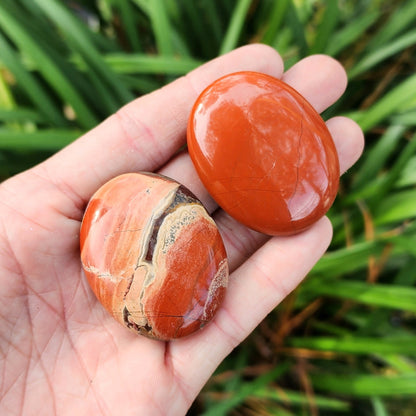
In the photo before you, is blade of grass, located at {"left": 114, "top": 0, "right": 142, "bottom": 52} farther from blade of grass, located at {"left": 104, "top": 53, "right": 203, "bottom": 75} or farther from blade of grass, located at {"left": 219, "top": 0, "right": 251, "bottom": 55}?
blade of grass, located at {"left": 219, "top": 0, "right": 251, "bottom": 55}

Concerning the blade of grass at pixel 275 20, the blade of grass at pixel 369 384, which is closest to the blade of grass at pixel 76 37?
the blade of grass at pixel 275 20

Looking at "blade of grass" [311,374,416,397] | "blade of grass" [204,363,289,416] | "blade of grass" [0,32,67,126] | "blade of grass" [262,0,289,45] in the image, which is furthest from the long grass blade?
"blade of grass" [311,374,416,397]

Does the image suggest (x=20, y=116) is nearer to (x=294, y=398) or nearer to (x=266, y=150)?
(x=266, y=150)

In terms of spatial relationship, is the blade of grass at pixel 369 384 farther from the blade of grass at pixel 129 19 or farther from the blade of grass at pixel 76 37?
the blade of grass at pixel 129 19

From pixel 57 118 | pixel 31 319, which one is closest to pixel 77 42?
pixel 57 118

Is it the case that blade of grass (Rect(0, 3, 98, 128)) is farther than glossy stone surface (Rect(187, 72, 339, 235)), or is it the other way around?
blade of grass (Rect(0, 3, 98, 128))

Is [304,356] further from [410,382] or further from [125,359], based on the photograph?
[125,359]
